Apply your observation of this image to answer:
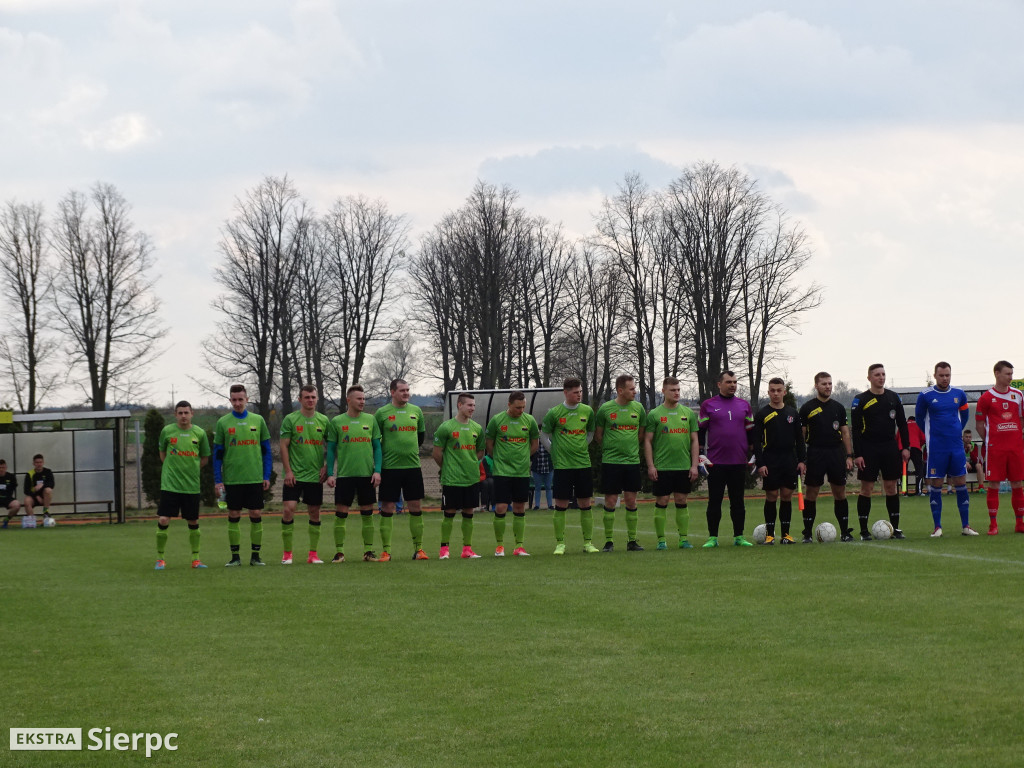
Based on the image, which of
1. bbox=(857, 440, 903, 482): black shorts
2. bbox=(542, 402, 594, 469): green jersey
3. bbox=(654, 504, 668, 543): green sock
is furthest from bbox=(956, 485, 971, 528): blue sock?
bbox=(542, 402, 594, 469): green jersey

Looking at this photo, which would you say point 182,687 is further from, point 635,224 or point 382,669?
point 635,224

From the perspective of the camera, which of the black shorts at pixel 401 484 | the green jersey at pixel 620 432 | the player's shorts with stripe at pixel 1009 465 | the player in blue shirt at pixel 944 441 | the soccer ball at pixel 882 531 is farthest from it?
the player's shorts with stripe at pixel 1009 465

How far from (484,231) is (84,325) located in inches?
739

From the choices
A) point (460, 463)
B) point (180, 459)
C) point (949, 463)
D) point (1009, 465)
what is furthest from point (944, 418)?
point (180, 459)

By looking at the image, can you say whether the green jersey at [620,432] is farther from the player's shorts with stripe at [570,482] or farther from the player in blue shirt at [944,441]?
the player in blue shirt at [944,441]

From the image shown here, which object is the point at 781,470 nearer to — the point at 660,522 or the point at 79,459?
the point at 660,522

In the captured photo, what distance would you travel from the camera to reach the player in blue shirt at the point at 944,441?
1609 centimetres

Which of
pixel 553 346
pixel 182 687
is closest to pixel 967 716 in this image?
pixel 182 687

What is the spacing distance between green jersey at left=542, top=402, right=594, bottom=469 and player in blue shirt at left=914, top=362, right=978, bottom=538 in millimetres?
4685

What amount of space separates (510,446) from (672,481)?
2271mm

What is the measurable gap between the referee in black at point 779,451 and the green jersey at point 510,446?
3009mm

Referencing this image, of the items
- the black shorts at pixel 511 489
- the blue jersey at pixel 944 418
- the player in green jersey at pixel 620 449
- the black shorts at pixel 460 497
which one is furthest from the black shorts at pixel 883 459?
the black shorts at pixel 460 497

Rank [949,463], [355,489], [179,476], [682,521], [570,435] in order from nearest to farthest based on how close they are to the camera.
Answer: [179,476]
[355,489]
[570,435]
[682,521]
[949,463]

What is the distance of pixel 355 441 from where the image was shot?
50.2 feet
